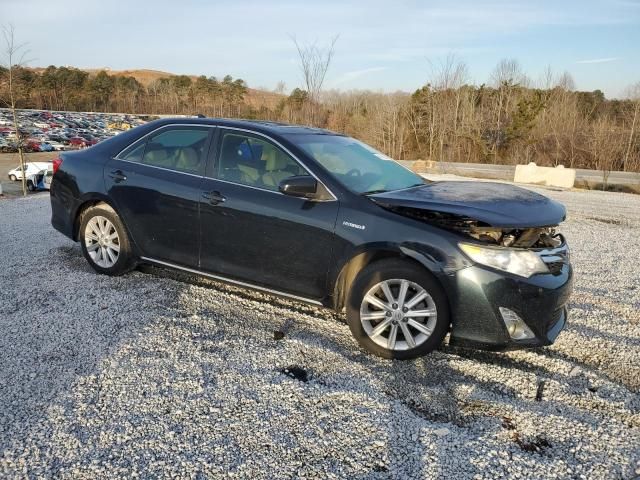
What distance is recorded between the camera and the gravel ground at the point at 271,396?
7.71ft

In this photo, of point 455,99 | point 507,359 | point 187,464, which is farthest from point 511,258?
point 455,99

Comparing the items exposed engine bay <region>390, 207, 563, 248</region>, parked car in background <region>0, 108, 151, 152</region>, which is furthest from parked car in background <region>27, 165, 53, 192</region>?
parked car in background <region>0, 108, 151, 152</region>

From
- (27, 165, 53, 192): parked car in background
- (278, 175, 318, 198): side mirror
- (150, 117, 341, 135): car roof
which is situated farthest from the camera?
(27, 165, 53, 192): parked car in background

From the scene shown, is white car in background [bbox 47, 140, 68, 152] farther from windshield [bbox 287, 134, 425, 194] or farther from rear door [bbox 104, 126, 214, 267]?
windshield [bbox 287, 134, 425, 194]

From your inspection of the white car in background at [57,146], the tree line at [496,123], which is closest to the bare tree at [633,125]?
the tree line at [496,123]

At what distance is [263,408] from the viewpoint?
2771 mm

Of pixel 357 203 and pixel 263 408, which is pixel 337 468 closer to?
pixel 263 408

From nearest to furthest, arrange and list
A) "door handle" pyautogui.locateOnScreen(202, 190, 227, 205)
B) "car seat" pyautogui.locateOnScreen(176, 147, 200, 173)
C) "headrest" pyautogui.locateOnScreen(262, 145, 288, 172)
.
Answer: "headrest" pyautogui.locateOnScreen(262, 145, 288, 172)
"door handle" pyautogui.locateOnScreen(202, 190, 227, 205)
"car seat" pyautogui.locateOnScreen(176, 147, 200, 173)

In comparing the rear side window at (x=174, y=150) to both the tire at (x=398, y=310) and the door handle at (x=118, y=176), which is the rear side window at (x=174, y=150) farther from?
the tire at (x=398, y=310)

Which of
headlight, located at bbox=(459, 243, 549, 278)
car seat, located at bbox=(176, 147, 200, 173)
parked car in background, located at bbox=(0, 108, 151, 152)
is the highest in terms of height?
parked car in background, located at bbox=(0, 108, 151, 152)

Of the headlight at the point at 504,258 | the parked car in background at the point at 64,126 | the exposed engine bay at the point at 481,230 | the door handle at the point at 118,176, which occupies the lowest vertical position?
the headlight at the point at 504,258

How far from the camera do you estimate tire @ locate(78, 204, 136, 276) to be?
4707 millimetres

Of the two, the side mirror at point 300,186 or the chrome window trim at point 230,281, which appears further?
the chrome window trim at point 230,281

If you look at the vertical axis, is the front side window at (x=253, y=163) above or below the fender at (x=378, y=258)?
above
